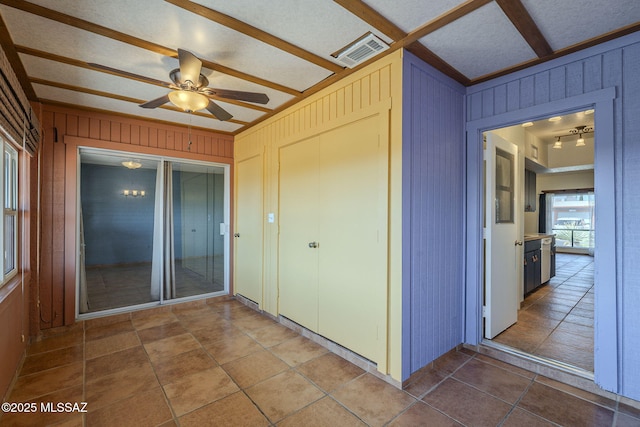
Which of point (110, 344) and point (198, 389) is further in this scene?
point (110, 344)

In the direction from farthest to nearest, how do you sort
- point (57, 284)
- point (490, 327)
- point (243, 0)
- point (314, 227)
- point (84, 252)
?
point (84, 252) < point (57, 284) < point (314, 227) < point (490, 327) < point (243, 0)

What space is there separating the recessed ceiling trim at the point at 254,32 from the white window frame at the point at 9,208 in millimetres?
1911

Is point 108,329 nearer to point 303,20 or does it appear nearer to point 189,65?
point 189,65

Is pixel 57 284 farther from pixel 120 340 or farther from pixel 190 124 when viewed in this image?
pixel 190 124

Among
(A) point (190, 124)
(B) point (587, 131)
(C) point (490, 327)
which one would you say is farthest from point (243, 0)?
(B) point (587, 131)

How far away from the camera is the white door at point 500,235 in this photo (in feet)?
9.64

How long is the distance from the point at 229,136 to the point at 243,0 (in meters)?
3.15

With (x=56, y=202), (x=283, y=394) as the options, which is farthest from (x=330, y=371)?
(x=56, y=202)

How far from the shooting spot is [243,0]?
1.73 meters

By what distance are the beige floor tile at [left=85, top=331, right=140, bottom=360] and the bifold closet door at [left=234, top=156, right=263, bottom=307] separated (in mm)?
1528

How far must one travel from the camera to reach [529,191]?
18.5 ft

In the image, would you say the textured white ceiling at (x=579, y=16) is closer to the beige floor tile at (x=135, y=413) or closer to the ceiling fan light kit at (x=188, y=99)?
the ceiling fan light kit at (x=188, y=99)

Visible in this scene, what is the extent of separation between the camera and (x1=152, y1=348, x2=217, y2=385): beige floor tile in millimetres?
2469

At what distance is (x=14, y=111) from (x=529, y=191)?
7385mm
